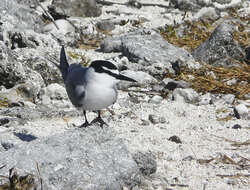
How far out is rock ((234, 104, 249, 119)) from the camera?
4.79 m

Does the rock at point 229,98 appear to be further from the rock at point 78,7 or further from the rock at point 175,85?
the rock at point 78,7

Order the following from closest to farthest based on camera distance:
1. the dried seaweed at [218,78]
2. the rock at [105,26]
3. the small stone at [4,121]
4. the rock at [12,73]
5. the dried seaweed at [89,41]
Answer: the small stone at [4,121] → the rock at [12,73] → the dried seaweed at [218,78] → the dried seaweed at [89,41] → the rock at [105,26]

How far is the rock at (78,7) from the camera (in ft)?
28.6

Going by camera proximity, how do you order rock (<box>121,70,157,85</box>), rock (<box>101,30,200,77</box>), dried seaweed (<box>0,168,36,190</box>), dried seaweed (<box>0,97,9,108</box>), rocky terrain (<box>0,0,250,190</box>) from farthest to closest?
rock (<box>101,30,200,77</box>)
rock (<box>121,70,157,85</box>)
dried seaweed (<box>0,97,9,108</box>)
rocky terrain (<box>0,0,250,190</box>)
dried seaweed (<box>0,168,36,190</box>)

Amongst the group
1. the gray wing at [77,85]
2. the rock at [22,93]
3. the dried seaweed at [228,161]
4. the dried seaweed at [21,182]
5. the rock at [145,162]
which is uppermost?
the gray wing at [77,85]

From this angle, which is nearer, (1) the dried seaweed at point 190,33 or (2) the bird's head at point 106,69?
(2) the bird's head at point 106,69

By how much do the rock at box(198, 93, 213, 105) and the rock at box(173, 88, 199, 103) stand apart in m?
0.05

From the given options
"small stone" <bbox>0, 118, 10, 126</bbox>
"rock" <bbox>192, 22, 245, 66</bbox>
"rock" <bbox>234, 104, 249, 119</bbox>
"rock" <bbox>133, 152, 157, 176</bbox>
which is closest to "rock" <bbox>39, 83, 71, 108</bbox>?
"small stone" <bbox>0, 118, 10, 126</bbox>

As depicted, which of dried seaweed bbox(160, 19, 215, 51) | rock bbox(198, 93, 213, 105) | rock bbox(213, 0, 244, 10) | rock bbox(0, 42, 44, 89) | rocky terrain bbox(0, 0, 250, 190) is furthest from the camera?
rock bbox(213, 0, 244, 10)

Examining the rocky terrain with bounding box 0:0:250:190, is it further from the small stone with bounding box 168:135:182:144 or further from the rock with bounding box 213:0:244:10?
the rock with bounding box 213:0:244:10

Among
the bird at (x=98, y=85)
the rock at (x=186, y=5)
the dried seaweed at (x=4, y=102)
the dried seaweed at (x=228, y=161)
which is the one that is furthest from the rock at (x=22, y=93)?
the rock at (x=186, y=5)

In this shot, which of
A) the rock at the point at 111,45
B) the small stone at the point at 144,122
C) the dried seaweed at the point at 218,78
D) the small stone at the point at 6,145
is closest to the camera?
the small stone at the point at 6,145

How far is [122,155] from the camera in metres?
3.20

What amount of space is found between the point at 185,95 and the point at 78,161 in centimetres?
249
